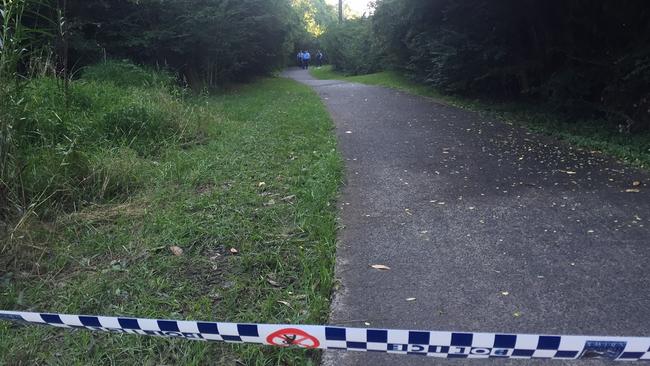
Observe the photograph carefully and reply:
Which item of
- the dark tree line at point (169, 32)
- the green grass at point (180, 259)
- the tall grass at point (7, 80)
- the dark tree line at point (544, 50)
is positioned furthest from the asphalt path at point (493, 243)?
the dark tree line at point (169, 32)

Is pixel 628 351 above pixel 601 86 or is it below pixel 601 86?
below

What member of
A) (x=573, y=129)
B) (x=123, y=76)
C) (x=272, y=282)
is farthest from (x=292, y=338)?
(x=123, y=76)

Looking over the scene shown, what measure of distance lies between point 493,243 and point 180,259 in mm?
2376

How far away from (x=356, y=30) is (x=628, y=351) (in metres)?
28.5

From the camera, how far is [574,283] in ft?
10.5

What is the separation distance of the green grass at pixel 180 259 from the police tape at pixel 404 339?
0.41 m

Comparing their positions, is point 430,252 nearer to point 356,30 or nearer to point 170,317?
point 170,317

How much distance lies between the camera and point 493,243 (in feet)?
12.6

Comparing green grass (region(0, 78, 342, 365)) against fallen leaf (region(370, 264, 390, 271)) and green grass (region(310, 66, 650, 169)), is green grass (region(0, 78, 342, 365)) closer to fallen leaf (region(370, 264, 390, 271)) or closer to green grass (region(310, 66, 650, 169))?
fallen leaf (region(370, 264, 390, 271))

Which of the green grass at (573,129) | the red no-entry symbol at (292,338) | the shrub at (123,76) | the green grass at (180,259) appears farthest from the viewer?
the shrub at (123,76)

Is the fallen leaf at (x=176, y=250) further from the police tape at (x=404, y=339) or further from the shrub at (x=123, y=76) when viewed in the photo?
the shrub at (x=123, y=76)

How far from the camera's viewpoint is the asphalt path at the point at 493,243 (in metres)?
2.88

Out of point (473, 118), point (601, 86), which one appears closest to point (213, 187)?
point (473, 118)

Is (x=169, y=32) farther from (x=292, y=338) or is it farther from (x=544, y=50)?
(x=292, y=338)
